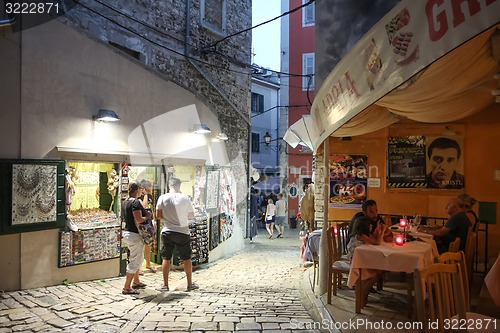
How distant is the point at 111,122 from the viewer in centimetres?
747

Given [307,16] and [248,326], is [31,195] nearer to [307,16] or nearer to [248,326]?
[248,326]

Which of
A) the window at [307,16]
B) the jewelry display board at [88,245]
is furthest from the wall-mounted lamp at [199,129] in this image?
the window at [307,16]

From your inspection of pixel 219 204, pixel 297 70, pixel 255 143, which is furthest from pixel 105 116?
pixel 255 143

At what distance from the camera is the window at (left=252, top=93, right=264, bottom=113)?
28.1 m

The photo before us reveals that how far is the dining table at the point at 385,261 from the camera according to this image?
4.90m

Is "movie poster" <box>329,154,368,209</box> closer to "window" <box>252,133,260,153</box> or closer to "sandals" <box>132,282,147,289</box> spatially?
"sandals" <box>132,282,147,289</box>

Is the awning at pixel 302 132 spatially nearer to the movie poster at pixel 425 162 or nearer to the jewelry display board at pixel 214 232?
the movie poster at pixel 425 162

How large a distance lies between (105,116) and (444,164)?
6881mm

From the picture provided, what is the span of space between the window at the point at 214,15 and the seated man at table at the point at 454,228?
433 inches

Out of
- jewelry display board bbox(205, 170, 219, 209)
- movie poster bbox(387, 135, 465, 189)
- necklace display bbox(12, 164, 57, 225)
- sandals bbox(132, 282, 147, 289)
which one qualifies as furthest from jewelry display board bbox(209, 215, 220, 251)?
movie poster bbox(387, 135, 465, 189)

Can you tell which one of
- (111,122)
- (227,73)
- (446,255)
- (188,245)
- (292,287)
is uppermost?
(227,73)

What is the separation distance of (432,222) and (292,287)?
350cm

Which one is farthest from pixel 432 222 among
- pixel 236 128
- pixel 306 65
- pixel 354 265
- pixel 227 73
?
pixel 306 65

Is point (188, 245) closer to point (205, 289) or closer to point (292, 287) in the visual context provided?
point (205, 289)
